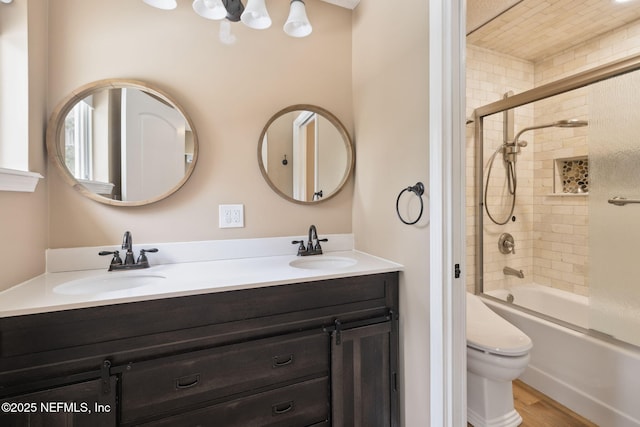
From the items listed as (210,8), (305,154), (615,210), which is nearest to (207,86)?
(210,8)

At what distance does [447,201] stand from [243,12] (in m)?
1.34

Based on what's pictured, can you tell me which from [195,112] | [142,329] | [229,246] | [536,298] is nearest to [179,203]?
[229,246]

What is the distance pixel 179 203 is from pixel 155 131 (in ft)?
1.29

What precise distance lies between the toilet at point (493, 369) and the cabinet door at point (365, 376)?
1.58 ft

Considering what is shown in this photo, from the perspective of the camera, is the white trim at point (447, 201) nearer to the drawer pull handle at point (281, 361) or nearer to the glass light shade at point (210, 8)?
the drawer pull handle at point (281, 361)

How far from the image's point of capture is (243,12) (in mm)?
1406

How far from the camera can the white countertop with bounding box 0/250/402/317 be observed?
92 centimetres

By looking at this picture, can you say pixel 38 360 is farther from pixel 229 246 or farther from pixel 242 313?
pixel 229 246

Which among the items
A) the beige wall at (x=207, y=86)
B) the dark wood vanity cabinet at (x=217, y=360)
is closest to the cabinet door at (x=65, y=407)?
the dark wood vanity cabinet at (x=217, y=360)

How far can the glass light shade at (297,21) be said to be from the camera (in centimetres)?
148

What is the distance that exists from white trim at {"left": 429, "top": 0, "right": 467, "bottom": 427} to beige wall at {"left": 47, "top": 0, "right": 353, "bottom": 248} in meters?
0.79

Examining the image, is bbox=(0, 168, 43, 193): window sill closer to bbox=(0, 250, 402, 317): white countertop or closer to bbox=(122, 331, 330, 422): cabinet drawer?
bbox=(0, 250, 402, 317): white countertop

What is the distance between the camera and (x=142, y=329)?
39.1 inches

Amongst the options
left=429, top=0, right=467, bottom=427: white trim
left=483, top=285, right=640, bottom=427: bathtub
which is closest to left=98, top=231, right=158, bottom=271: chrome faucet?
left=429, top=0, right=467, bottom=427: white trim
